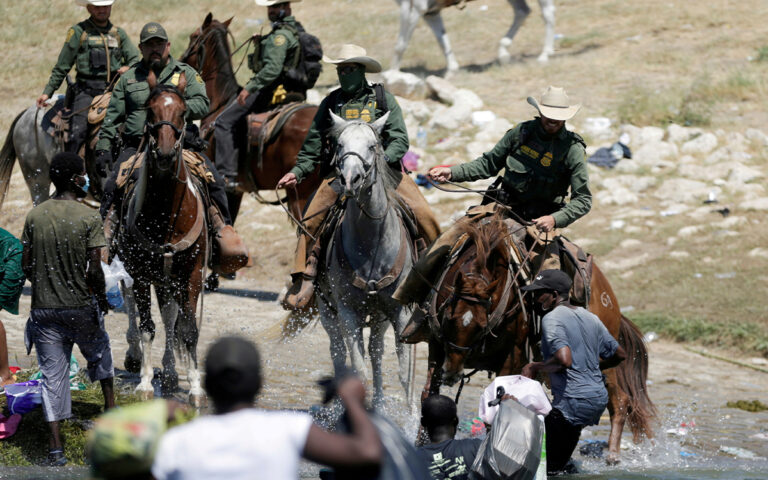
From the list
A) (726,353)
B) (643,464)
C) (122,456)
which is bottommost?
(726,353)

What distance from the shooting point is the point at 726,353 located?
1181 centimetres

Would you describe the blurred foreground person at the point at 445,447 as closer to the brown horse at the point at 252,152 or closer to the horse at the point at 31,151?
the brown horse at the point at 252,152

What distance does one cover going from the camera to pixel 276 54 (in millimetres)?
12469

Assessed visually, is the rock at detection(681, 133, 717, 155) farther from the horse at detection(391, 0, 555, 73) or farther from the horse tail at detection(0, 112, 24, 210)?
the horse tail at detection(0, 112, 24, 210)

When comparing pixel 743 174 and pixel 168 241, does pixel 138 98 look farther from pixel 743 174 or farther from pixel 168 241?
pixel 743 174

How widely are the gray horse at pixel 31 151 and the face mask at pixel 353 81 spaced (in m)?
5.61

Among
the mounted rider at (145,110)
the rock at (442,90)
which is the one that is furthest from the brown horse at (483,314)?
the rock at (442,90)

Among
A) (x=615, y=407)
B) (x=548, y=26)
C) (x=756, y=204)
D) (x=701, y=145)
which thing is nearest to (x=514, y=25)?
(x=548, y=26)

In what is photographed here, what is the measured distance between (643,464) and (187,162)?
4.37 metres

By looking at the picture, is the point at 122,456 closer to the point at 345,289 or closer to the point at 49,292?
the point at 49,292

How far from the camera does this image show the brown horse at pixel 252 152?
12578 millimetres

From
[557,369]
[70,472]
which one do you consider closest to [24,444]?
[70,472]

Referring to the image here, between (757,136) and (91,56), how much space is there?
10330 millimetres

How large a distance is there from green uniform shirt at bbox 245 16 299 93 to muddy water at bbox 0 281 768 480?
2.84 m
